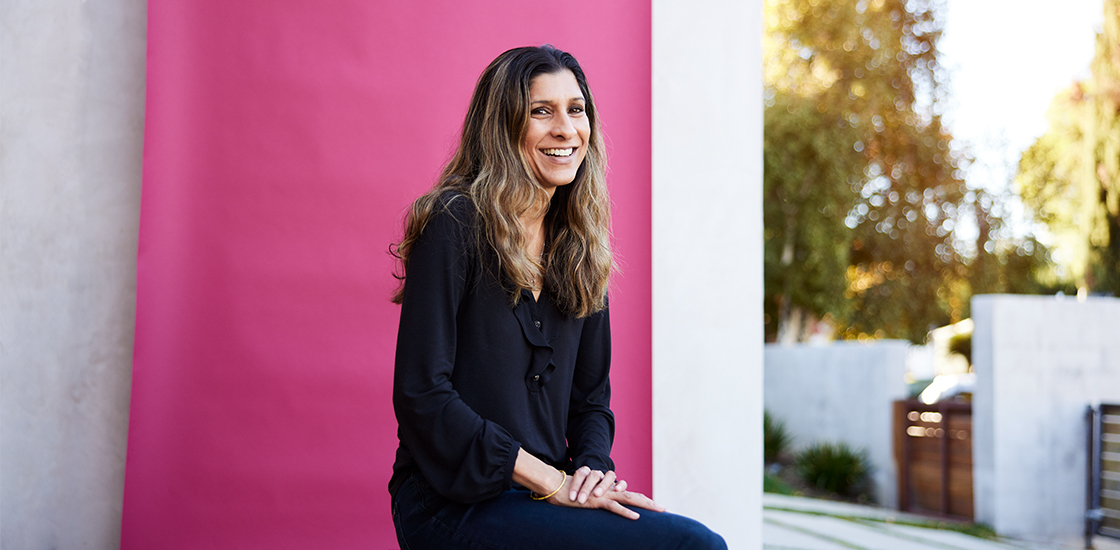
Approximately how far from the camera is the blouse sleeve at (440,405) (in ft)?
4.42

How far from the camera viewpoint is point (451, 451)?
4.42 feet

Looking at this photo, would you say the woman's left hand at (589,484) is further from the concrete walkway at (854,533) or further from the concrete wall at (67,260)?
the concrete walkway at (854,533)

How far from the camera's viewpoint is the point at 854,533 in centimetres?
550

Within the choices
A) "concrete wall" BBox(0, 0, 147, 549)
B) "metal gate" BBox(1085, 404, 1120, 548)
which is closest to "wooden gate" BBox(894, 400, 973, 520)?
"metal gate" BBox(1085, 404, 1120, 548)

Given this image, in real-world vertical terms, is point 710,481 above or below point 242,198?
below

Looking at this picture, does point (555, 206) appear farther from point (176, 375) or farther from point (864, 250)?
point (864, 250)

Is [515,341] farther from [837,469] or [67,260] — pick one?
[837,469]

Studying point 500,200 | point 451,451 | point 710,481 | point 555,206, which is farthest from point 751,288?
point 451,451

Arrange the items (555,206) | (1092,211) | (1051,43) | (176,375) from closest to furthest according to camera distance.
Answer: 1. (555,206)
2. (176,375)
3. (1092,211)
4. (1051,43)

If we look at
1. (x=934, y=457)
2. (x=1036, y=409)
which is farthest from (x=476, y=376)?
(x=934, y=457)

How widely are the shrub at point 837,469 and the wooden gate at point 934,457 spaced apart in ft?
1.94

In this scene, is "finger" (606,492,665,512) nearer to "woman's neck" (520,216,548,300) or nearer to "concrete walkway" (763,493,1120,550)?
"woman's neck" (520,216,548,300)

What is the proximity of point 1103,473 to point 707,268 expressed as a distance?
17.6ft

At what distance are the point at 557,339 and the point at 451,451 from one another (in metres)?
0.36
